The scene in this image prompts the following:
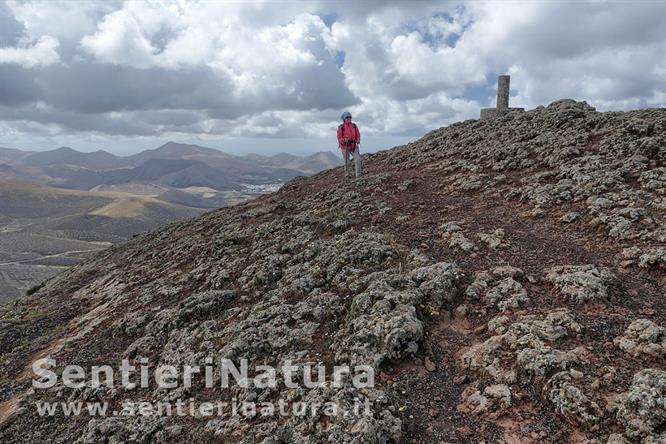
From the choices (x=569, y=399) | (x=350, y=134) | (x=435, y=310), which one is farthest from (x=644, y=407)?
(x=350, y=134)

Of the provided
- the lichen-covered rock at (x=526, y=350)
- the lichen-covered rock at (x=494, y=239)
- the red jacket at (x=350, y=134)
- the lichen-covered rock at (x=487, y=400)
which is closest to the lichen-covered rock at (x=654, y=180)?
the lichen-covered rock at (x=494, y=239)

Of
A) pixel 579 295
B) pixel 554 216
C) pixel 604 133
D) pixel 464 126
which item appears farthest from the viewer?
pixel 464 126

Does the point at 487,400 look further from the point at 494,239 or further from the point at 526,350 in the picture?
the point at 494,239

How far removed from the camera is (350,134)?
26.7 metres

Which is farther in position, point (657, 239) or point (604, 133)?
point (604, 133)

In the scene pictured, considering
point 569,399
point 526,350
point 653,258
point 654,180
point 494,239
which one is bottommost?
point 569,399

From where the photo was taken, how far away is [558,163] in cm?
1955

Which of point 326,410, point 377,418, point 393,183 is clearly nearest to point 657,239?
point 377,418

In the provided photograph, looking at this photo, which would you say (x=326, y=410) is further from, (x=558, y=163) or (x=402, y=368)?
(x=558, y=163)

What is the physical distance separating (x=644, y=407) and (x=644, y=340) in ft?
7.41

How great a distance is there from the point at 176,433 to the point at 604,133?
24.9m

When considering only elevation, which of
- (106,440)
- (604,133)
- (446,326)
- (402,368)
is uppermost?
(604,133)

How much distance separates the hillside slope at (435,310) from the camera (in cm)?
779

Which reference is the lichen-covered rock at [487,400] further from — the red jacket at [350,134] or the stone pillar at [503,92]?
the stone pillar at [503,92]
